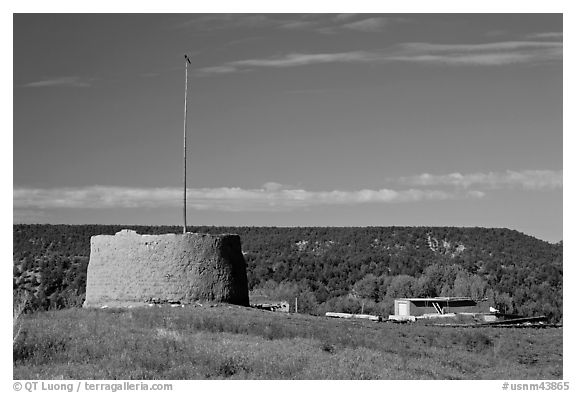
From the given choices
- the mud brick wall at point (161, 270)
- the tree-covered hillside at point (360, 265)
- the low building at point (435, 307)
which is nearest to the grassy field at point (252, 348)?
the mud brick wall at point (161, 270)

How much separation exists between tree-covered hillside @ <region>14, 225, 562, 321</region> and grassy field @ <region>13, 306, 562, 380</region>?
15.6 m

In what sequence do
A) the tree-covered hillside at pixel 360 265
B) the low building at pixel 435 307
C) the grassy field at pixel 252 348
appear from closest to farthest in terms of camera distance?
the grassy field at pixel 252 348
the low building at pixel 435 307
the tree-covered hillside at pixel 360 265

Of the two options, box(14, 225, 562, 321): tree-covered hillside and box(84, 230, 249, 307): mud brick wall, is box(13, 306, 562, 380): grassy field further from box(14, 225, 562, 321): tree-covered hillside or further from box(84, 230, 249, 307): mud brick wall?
box(14, 225, 562, 321): tree-covered hillside

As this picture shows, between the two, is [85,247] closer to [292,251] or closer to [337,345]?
[292,251]

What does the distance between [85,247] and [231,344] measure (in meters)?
48.9

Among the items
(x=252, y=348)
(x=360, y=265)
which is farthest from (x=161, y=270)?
(x=360, y=265)

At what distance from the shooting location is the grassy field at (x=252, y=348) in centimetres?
1803

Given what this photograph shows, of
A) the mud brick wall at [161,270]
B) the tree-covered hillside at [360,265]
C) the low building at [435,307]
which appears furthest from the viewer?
the tree-covered hillside at [360,265]

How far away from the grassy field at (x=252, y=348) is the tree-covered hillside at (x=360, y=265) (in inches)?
616

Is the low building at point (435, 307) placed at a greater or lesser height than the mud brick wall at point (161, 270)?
lesser

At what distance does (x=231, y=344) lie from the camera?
67.5 ft

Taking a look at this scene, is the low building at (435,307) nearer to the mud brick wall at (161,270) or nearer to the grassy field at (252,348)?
the grassy field at (252,348)
